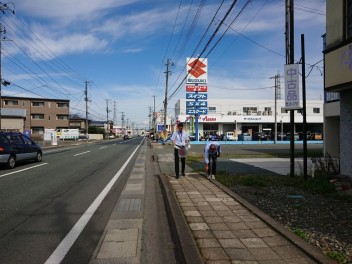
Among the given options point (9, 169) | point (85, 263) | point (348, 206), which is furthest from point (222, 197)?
point (9, 169)

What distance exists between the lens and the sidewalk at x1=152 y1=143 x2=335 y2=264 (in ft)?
14.5

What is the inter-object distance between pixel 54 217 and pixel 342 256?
202 inches

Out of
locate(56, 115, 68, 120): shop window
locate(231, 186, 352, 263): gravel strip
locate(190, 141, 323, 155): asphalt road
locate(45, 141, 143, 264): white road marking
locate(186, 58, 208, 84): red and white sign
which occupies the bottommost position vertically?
locate(45, 141, 143, 264): white road marking

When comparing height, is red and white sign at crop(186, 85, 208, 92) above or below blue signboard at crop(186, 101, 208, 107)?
above

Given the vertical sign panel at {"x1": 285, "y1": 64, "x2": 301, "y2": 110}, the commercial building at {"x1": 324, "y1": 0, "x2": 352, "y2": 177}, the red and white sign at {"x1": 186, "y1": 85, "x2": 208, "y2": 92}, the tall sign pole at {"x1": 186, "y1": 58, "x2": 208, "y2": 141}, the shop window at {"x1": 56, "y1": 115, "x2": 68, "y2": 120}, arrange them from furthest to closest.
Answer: the shop window at {"x1": 56, "y1": 115, "x2": 68, "y2": 120}
the red and white sign at {"x1": 186, "y1": 85, "x2": 208, "y2": 92}
the tall sign pole at {"x1": 186, "y1": 58, "x2": 208, "y2": 141}
the vertical sign panel at {"x1": 285, "y1": 64, "x2": 301, "y2": 110}
the commercial building at {"x1": 324, "y1": 0, "x2": 352, "y2": 177}

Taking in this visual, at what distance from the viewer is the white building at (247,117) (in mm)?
78825

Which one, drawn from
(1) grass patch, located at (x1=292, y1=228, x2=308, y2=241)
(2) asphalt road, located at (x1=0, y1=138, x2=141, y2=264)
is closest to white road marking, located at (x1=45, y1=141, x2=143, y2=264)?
(2) asphalt road, located at (x1=0, y1=138, x2=141, y2=264)

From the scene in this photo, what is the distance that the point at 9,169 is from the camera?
15844mm

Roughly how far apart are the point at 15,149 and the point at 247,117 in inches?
2638

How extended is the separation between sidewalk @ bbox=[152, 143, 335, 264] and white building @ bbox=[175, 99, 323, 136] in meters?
67.8

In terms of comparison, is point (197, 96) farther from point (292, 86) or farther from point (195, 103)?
point (292, 86)

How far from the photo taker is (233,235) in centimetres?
537

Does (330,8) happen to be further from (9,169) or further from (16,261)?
(9,169)

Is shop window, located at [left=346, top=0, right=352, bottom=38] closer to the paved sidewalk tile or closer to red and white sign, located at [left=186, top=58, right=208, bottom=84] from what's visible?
the paved sidewalk tile
